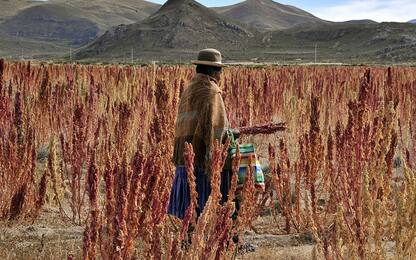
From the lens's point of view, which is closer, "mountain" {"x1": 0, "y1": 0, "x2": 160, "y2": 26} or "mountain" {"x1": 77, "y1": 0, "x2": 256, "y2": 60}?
"mountain" {"x1": 77, "y1": 0, "x2": 256, "y2": 60}

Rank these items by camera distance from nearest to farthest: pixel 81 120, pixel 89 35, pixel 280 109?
pixel 81 120
pixel 280 109
pixel 89 35

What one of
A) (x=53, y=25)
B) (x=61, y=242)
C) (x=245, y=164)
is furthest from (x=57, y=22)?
(x=245, y=164)

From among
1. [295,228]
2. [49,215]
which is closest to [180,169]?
[295,228]

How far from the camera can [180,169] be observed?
13.2ft

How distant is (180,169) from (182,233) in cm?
210

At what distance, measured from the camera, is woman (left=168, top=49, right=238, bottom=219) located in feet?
12.4

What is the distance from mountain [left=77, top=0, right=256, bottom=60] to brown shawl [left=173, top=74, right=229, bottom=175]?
231 ft

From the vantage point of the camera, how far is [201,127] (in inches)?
149

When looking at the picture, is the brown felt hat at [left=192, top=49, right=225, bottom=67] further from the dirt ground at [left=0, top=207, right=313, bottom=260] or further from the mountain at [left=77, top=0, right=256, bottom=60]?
the mountain at [left=77, top=0, right=256, bottom=60]

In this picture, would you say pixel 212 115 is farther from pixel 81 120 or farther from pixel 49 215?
pixel 49 215

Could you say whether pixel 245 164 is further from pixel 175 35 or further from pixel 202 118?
pixel 175 35

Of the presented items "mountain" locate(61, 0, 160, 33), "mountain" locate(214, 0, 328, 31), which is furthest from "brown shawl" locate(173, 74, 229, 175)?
"mountain" locate(214, 0, 328, 31)

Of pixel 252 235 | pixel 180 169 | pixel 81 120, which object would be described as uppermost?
pixel 81 120

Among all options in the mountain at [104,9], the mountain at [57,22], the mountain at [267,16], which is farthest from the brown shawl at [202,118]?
the mountain at [267,16]
